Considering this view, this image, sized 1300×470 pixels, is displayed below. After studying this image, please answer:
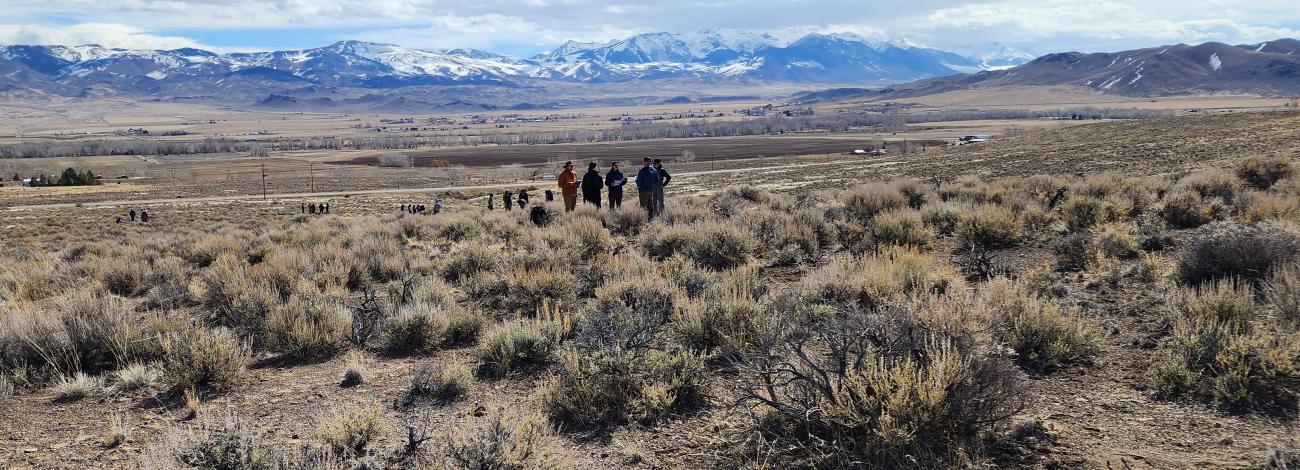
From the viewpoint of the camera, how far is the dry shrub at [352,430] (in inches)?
172

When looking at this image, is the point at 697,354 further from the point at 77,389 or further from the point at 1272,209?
the point at 1272,209

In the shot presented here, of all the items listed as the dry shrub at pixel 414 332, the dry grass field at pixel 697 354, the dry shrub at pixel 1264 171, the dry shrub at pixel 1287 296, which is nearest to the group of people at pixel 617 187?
the dry grass field at pixel 697 354

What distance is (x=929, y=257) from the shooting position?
27.7 ft

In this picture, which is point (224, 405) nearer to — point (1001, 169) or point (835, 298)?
point (835, 298)

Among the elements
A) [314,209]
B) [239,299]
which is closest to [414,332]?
[239,299]

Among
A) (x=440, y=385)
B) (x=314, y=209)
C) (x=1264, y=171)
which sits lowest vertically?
(x=314, y=209)

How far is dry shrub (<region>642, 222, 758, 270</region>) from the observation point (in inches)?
398

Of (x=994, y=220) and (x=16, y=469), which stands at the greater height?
(x=994, y=220)

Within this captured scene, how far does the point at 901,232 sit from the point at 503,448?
8.18 meters

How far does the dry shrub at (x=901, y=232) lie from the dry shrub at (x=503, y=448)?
7.24 meters

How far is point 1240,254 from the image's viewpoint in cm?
695

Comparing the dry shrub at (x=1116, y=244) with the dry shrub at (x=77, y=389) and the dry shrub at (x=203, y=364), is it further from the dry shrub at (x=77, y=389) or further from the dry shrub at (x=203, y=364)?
the dry shrub at (x=77, y=389)

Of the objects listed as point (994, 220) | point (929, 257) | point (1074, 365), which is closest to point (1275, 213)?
point (994, 220)

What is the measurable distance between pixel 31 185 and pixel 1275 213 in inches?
3671
